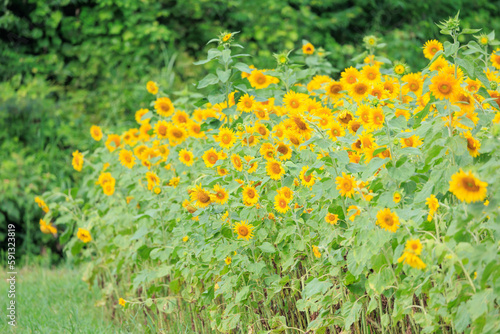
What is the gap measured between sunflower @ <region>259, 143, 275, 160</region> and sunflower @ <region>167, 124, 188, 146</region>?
69cm

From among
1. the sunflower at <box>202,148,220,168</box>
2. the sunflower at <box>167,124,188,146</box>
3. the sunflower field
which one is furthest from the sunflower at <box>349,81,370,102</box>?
the sunflower at <box>167,124,188,146</box>

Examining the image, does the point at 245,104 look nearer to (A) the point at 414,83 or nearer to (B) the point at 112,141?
(A) the point at 414,83

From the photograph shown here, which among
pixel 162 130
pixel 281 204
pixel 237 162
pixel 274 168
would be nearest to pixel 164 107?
pixel 162 130

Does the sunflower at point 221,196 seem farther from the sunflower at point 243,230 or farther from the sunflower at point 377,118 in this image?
the sunflower at point 377,118

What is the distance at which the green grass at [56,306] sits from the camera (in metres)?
2.98

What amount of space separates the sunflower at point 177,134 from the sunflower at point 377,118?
1.14 meters

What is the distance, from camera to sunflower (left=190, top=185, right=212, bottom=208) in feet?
7.04

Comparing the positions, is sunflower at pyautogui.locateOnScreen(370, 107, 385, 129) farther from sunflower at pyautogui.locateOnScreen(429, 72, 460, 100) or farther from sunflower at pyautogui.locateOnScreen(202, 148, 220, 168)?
sunflower at pyautogui.locateOnScreen(202, 148, 220, 168)

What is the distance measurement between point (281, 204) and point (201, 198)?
32 cm

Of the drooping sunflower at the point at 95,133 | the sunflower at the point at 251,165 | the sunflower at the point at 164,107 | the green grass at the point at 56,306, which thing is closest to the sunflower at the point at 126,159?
the sunflower at the point at 164,107

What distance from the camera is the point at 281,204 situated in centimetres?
207

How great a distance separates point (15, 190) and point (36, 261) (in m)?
0.65

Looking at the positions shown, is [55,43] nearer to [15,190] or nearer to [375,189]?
[15,190]

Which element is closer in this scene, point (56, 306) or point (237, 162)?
point (237, 162)
